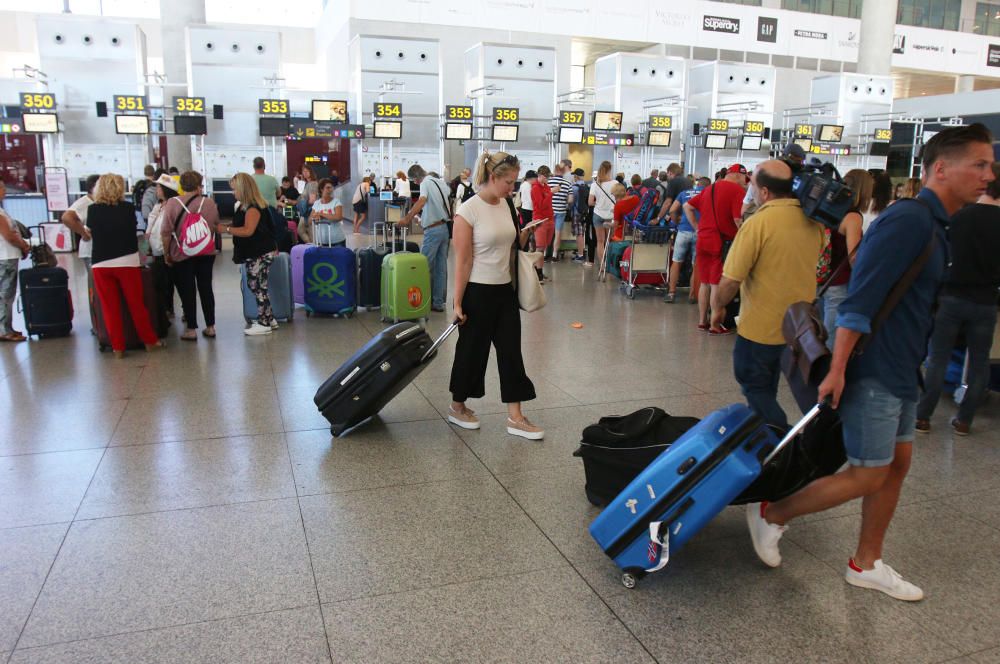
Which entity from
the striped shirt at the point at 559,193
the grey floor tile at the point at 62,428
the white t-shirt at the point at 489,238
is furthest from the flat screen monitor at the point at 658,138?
the grey floor tile at the point at 62,428

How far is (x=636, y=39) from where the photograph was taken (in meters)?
27.6

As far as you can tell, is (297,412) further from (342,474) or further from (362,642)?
(362,642)

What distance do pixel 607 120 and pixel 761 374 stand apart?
19140 millimetres

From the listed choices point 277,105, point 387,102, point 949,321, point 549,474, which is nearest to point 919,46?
point 387,102

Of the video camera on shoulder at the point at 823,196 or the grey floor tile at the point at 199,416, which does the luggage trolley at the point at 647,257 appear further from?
the video camera on shoulder at the point at 823,196

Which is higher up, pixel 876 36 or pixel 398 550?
pixel 876 36

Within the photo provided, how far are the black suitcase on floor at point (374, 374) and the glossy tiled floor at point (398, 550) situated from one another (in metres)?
0.21

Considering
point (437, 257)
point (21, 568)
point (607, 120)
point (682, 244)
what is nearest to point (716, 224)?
point (682, 244)

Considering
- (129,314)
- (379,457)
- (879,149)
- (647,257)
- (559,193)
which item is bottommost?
(379,457)

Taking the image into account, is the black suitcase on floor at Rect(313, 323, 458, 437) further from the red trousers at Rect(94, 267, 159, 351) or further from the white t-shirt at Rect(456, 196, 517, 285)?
the red trousers at Rect(94, 267, 159, 351)

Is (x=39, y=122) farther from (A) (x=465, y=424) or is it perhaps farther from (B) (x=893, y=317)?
(B) (x=893, y=317)

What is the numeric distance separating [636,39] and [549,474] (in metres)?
26.7

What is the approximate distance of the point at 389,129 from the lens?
63.8ft

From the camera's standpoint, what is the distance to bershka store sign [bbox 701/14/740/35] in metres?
28.7
